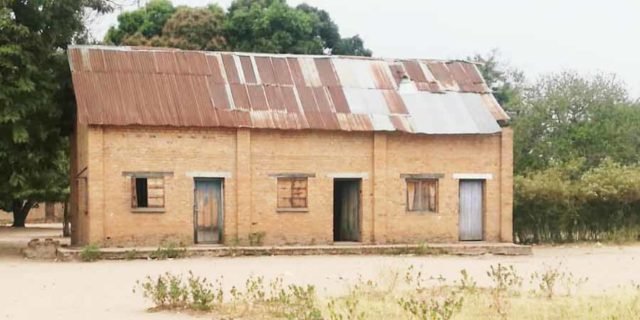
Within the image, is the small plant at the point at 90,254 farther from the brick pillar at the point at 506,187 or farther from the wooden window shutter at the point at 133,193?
the brick pillar at the point at 506,187

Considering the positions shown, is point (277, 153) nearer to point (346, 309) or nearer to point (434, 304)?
point (346, 309)

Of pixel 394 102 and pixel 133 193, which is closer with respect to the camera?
pixel 133 193

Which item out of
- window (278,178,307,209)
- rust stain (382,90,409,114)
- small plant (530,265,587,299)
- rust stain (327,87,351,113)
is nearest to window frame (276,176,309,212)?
window (278,178,307,209)

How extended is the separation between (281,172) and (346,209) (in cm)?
273

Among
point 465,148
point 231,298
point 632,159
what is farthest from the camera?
point 632,159

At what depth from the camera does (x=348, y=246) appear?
26.1m

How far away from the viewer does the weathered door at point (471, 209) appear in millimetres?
27812

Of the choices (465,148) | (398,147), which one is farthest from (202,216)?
(465,148)

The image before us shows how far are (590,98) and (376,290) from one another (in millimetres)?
33637

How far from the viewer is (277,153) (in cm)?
2652

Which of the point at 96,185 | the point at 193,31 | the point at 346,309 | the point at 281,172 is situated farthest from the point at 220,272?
the point at 193,31

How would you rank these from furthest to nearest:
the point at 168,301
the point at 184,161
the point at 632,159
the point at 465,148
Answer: the point at 632,159 < the point at 465,148 < the point at 184,161 < the point at 168,301

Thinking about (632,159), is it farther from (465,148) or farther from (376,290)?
(376,290)

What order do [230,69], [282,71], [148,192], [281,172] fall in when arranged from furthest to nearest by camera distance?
[282,71] < [230,69] < [281,172] < [148,192]
